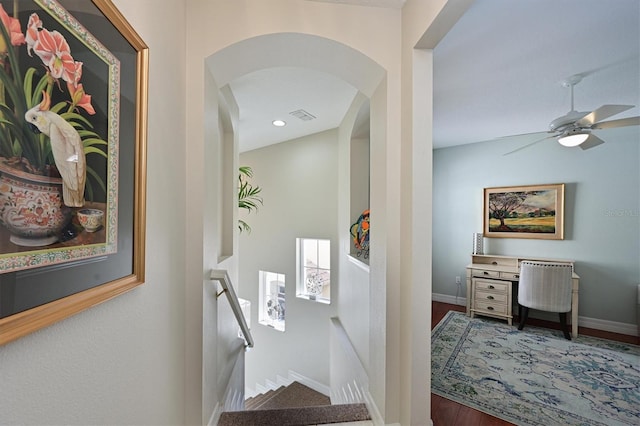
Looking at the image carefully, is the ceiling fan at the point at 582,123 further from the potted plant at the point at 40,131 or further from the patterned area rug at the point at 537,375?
the potted plant at the point at 40,131

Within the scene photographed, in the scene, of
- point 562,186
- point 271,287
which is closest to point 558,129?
point 562,186

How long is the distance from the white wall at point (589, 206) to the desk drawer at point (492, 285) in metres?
0.63

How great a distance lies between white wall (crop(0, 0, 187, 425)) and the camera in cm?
54

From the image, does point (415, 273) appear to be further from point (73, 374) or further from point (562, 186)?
point (562, 186)

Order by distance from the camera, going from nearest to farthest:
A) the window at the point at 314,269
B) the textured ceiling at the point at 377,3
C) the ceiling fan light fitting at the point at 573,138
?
the textured ceiling at the point at 377,3, the ceiling fan light fitting at the point at 573,138, the window at the point at 314,269

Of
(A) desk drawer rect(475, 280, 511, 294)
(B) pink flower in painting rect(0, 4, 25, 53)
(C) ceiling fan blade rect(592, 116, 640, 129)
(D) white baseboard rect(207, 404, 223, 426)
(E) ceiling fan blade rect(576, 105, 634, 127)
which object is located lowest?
(D) white baseboard rect(207, 404, 223, 426)

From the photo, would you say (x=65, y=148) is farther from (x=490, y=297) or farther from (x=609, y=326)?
(x=609, y=326)

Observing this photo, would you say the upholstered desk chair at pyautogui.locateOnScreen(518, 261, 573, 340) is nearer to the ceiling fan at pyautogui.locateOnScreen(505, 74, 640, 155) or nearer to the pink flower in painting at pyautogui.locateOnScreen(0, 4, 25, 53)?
the ceiling fan at pyautogui.locateOnScreen(505, 74, 640, 155)

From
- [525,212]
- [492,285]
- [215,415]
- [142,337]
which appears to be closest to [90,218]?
[142,337]

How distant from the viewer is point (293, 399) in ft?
12.0

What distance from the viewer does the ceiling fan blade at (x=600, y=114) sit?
1.99 m

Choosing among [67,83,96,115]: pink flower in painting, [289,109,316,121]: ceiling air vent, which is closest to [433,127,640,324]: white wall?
[289,109,316,121]: ceiling air vent

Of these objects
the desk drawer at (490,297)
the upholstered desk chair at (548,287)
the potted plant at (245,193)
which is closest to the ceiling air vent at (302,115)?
the potted plant at (245,193)

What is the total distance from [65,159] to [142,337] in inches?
25.7
